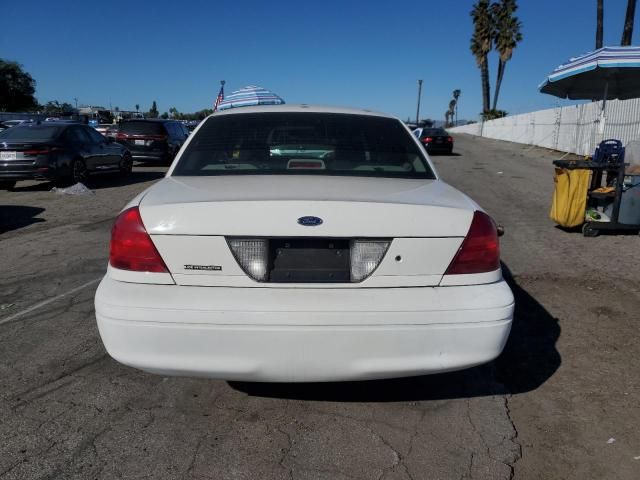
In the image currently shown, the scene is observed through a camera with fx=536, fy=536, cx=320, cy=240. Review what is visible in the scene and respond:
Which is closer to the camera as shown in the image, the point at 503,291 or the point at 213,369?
the point at 213,369

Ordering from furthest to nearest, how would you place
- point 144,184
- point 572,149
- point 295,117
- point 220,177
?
point 572,149
point 144,184
point 295,117
point 220,177

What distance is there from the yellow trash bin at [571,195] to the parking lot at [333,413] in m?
2.92

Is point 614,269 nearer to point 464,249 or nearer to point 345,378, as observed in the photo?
point 464,249

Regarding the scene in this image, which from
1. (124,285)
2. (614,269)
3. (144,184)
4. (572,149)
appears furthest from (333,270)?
(572,149)

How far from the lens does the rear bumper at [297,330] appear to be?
2350 millimetres

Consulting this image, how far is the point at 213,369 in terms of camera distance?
2412 mm

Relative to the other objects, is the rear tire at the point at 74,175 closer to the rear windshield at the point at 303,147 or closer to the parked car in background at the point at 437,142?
the rear windshield at the point at 303,147

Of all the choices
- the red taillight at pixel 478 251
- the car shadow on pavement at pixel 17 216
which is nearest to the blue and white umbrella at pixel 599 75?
the red taillight at pixel 478 251

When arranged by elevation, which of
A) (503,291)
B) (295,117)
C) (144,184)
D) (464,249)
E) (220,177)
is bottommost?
(144,184)

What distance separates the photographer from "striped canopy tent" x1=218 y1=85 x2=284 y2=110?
14453mm

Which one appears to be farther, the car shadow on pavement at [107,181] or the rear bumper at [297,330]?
the car shadow on pavement at [107,181]

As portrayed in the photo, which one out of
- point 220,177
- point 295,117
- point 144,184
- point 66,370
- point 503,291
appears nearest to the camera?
point 503,291

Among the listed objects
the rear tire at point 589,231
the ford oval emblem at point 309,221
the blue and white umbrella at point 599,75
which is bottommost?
the rear tire at point 589,231

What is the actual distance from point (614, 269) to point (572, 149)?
20.5 m
